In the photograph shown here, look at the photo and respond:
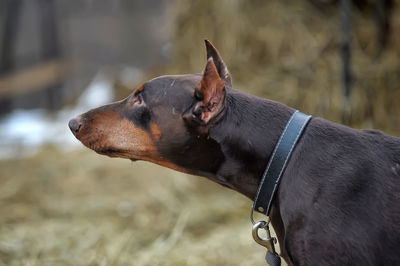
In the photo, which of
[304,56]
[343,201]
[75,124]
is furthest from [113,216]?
[343,201]

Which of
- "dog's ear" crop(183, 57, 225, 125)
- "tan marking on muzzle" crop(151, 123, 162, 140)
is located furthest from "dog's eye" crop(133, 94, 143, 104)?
"dog's ear" crop(183, 57, 225, 125)

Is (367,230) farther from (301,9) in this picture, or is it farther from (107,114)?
(301,9)

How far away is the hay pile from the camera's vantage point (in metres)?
4.71

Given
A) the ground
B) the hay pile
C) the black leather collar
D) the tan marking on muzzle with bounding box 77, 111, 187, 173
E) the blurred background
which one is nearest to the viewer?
the black leather collar

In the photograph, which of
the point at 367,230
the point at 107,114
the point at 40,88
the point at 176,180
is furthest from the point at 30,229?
the point at 40,88

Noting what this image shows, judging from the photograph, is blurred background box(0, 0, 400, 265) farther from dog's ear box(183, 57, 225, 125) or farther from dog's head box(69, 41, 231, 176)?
dog's ear box(183, 57, 225, 125)

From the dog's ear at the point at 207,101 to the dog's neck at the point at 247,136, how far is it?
0.07m

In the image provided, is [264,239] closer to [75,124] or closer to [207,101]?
[207,101]

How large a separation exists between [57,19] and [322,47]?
698cm

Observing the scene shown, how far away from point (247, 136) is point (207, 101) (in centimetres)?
22

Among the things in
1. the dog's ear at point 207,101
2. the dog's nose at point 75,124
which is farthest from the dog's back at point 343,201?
the dog's nose at point 75,124

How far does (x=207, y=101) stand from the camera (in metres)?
2.35

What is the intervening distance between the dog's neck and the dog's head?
42 mm

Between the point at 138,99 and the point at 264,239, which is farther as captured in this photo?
the point at 138,99
